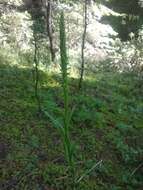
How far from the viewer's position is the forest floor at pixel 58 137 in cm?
399

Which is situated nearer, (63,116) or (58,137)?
(63,116)

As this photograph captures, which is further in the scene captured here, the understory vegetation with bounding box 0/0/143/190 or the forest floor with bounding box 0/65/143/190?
the forest floor with bounding box 0/65/143/190

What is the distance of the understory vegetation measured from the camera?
12.6ft

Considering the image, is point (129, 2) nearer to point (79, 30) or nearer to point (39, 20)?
point (79, 30)

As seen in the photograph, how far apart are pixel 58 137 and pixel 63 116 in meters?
3.68

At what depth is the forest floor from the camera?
157 inches

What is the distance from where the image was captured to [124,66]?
37.4 feet

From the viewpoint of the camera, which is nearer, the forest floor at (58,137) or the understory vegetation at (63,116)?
the understory vegetation at (63,116)

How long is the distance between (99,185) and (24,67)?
4.58 metres

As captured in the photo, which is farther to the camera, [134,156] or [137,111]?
[137,111]

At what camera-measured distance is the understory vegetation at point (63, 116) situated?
12.6 feet

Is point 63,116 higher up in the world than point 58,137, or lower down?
higher up

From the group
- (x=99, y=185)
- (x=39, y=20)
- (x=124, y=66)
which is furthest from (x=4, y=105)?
(x=124, y=66)

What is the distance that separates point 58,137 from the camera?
16.1 ft
